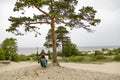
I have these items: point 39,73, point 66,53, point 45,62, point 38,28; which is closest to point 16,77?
point 39,73

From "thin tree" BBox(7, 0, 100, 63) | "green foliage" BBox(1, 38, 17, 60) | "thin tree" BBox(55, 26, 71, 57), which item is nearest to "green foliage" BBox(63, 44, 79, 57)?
"thin tree" BBox(55, 26, 71, 57)

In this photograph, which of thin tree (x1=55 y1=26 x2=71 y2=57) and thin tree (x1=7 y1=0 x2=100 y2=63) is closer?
thin tree (x1=7 y1=0 x2=100 y2=63)

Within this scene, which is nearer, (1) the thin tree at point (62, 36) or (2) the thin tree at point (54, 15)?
(2) the thin tree at point (54, 15)

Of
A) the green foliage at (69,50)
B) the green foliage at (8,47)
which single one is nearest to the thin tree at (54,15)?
the green foliage at (8,47)

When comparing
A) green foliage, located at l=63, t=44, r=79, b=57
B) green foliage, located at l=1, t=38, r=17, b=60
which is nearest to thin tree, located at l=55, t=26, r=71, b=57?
green foliage, located at l=63, t=44, r=79, b=57

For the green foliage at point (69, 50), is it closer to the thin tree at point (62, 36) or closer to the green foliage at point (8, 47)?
the thin tree at point (62, 36)

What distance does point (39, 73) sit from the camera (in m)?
19.9

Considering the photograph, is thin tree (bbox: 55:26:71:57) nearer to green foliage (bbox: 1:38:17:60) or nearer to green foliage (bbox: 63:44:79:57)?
green foliage (bbox: 63:44:79:57)

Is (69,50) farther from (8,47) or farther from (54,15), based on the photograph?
(54,15)

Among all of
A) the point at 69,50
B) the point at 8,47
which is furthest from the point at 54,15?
the point at 69,50

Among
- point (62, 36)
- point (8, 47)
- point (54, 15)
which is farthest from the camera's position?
point (62, 36)

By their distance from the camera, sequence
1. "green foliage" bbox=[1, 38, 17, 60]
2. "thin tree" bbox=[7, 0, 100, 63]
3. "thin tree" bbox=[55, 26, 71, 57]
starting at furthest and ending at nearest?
"thin tree" bbox=[55, 26, 71, 57] → "green foliage" bbox=[1, 38, 17, 60] → "thin tree" bbox=[7, 0, 100, 63]

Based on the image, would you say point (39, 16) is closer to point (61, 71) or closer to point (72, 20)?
point (72, 20)

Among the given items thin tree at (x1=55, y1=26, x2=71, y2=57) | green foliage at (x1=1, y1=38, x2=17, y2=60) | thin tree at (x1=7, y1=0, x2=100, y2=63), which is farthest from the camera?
thin tree at (x1=55, y1=26, x2=71, y2=57)
